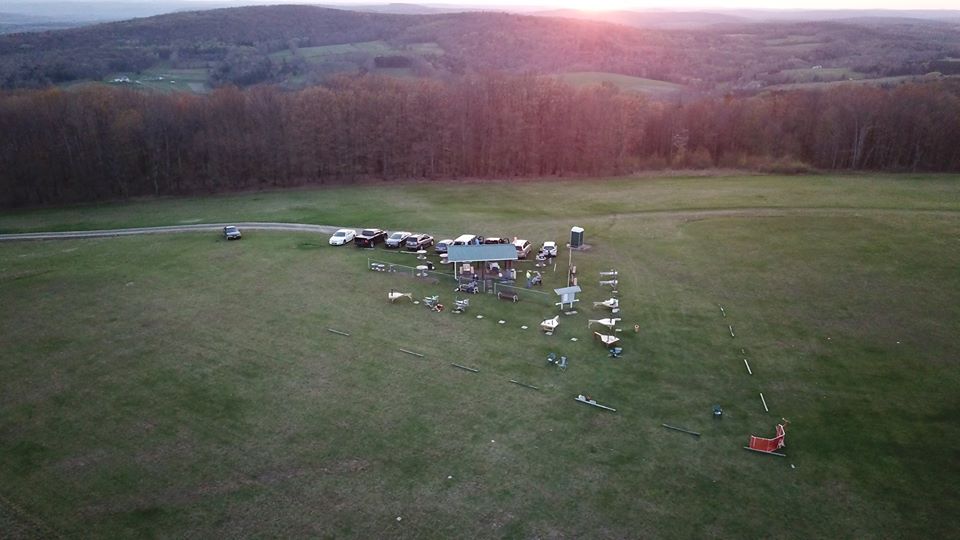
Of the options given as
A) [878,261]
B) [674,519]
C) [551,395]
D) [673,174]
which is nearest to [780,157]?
[673,174]

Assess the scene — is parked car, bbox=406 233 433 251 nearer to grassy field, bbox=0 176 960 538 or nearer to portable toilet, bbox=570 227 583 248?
grassy field, bbox=0 176 960 538

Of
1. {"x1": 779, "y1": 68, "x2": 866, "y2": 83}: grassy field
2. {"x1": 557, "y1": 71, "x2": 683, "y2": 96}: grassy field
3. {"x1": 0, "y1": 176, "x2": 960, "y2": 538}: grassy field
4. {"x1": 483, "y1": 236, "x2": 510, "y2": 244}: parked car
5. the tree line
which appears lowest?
{"x1": 0, "y1": 176, "x2": 960, "y2": 538}: grassy field

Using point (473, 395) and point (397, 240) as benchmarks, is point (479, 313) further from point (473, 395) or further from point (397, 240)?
point (397, 240)

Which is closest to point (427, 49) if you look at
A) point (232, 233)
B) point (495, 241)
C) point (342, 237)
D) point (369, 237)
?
point (232, 233)

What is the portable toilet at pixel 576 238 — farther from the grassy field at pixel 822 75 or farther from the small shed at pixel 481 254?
the grassy field at pixel 822 75

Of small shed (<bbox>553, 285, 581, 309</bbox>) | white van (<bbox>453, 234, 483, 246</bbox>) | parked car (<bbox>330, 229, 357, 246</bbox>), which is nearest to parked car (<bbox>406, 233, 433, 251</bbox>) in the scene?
white van (<bbox>453, 234, 483, 246</bbox>)

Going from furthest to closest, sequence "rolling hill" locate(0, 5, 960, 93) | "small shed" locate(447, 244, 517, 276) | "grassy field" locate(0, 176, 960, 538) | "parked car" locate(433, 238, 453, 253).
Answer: "rolling hill" locate(0, 5, 960, 93) < "parked car" locate(433, 238, 453, 253) < "small shed" locate(447, 244, 517, 276) < "grassy field" locate(0, 176, 960, 538)

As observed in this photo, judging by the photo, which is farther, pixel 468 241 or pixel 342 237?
pixel 342 237
